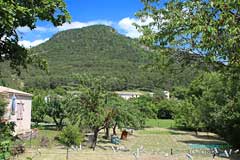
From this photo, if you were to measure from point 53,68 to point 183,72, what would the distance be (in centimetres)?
10722

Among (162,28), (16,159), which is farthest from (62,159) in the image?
(162,28)

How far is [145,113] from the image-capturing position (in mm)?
49812

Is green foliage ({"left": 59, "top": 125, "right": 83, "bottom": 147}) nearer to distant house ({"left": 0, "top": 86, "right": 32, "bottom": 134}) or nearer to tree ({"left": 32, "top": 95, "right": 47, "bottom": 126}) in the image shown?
distant house ({"left": 0, "top": 86, "right": 32, "bottom": 134})

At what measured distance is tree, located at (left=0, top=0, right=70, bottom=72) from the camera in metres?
4.47

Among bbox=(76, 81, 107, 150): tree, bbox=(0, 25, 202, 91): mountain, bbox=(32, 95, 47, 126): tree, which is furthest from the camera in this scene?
bbox=(0, 25, 202, 91): mountain

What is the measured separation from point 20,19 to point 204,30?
10.1 ft

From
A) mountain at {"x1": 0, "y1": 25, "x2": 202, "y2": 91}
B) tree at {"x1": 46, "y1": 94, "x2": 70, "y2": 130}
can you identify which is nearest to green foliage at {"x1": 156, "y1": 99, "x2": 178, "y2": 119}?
mountain at {"x1": 0, "y1": 25, "x2": 202, "y2": 91}

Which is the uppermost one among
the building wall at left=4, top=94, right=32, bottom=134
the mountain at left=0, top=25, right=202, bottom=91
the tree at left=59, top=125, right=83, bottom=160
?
the mountain at left=0, top=25, right=202, bottom=91

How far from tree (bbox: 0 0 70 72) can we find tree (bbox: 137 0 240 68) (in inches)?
90.7

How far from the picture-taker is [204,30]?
242 inches

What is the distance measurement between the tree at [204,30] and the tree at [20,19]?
7.56 feet

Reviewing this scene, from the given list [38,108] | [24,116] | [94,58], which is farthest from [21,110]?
[94,58]

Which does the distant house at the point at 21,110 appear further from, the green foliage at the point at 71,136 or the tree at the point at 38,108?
the tree at the point at 38,108

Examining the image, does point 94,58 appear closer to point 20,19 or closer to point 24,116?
point 24,116
